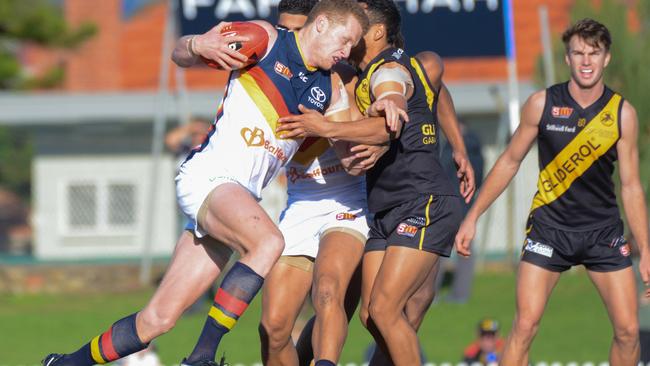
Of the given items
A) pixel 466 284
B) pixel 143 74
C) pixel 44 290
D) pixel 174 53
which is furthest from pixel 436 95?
pixel 143 74

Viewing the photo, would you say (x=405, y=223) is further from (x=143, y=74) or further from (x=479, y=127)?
(x=143, y=74)

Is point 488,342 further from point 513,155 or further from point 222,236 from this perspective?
point 222,236

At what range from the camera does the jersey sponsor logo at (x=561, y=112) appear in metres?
7.65

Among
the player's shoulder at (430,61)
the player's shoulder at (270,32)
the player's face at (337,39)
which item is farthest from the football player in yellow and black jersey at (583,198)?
the player's shoulder at (270,32)

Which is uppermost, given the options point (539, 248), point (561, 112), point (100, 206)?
point (561, 112)

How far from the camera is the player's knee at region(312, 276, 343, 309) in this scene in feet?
23.5

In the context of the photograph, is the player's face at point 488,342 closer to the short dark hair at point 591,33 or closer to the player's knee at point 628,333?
the player's knee at point 628,333

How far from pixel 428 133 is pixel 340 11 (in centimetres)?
105

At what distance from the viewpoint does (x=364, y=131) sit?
6758mm

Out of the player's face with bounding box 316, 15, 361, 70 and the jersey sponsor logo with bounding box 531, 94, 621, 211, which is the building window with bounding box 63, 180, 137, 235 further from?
the player's face with bounding box 316, 15, 361, 70

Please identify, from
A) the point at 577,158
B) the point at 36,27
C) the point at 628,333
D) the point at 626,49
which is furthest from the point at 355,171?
the point at 36,27

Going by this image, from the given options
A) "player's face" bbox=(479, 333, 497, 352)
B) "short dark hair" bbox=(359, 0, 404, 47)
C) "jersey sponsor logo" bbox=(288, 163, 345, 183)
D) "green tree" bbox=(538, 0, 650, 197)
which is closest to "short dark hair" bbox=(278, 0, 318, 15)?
"short dark hair" bbox=(359, 0, 404, 47)

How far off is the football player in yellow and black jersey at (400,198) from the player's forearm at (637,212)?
3.63 ft

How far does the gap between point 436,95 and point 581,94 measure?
3.09 feet
